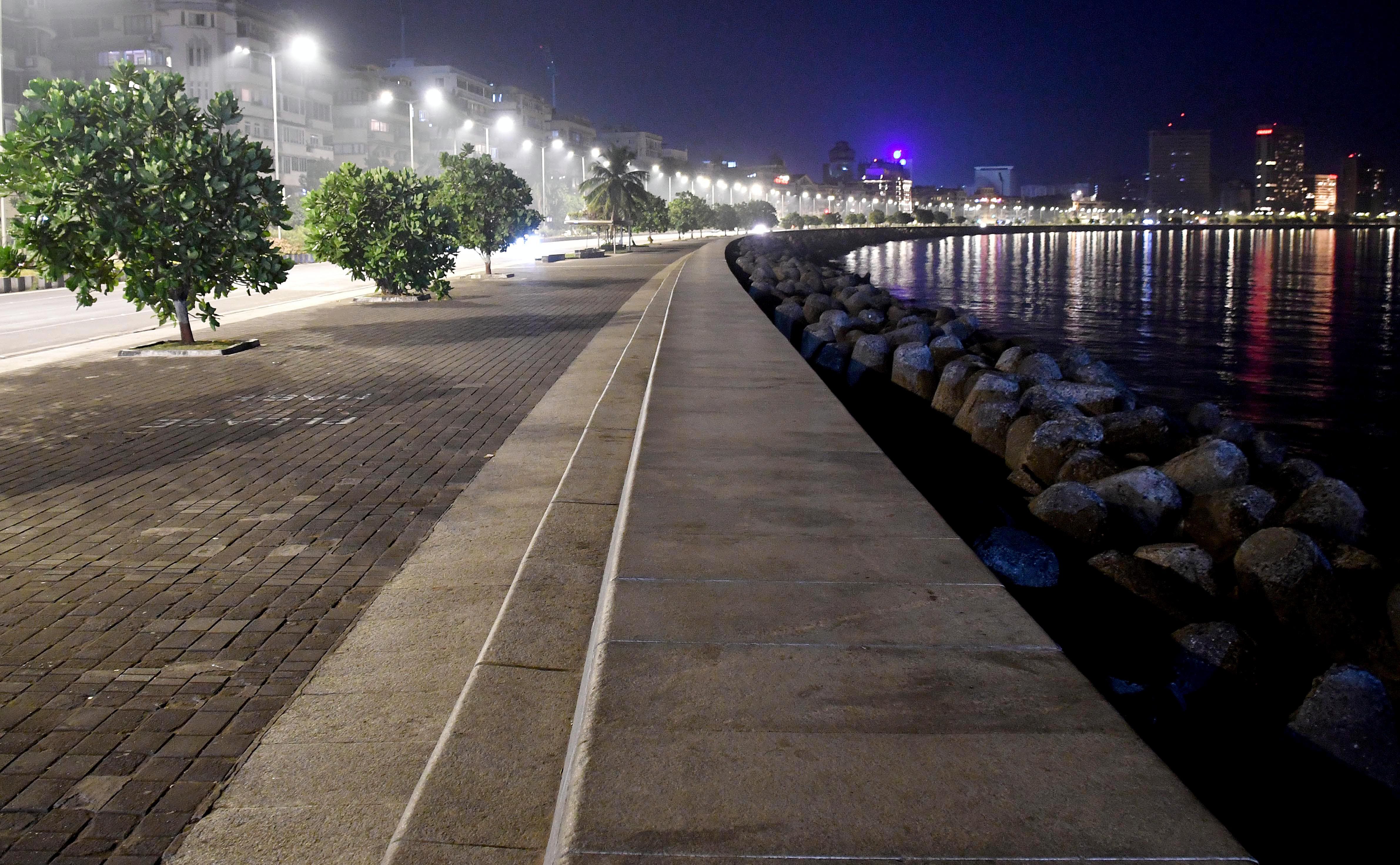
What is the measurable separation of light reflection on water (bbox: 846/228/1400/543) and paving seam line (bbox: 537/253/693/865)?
23.4ft

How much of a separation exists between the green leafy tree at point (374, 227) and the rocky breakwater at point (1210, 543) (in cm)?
1358

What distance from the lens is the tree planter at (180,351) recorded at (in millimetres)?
14891

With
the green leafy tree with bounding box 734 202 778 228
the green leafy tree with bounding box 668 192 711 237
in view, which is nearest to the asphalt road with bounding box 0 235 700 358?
the green leafy tree with bounding box 668 192 711 237

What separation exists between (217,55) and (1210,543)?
318 feet

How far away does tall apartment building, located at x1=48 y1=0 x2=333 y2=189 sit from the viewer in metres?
89.0

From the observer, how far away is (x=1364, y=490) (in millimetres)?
13188

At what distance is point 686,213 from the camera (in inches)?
3546

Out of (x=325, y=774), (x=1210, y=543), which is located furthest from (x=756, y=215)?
(x=325, y=774)

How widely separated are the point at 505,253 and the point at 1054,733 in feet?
170

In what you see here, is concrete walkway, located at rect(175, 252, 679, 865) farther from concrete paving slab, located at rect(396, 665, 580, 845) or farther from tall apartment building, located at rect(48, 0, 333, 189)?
tall apartment building, located at rect(48, 0, 333, 189)

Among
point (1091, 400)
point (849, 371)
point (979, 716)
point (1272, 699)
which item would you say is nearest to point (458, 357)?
point (849, 371)

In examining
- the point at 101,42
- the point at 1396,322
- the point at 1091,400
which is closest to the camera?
the point at 1091,400

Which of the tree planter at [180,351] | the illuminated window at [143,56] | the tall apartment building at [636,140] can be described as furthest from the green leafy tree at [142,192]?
the tall apartment building at [636,140]

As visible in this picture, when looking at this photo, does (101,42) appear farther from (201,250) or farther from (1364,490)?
(1364,490)
